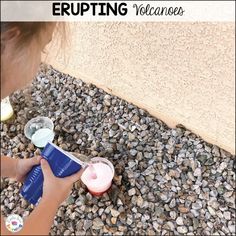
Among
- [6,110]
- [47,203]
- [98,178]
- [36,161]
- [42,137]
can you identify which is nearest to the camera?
[47,203]

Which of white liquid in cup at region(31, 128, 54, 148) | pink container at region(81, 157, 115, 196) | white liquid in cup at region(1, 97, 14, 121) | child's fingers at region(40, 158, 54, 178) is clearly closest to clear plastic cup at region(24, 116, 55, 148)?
white liquid in cup at region(31, 128, 54, 148)

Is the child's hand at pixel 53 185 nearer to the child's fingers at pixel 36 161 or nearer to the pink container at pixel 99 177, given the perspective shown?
the child's fingers at pixel 36 161

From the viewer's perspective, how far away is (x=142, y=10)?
1.92m

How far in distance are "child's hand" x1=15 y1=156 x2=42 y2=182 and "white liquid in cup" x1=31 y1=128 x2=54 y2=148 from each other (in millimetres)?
442

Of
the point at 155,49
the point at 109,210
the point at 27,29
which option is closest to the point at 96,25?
the point at 155,49

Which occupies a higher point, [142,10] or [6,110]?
[142,10]

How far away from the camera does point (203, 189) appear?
204 cm

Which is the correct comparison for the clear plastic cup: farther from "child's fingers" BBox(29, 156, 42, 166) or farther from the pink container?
"child's fingers" BBox(29, 156, 42, 166)

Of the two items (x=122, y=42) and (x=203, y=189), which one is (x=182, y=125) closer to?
(x=203, y=189)

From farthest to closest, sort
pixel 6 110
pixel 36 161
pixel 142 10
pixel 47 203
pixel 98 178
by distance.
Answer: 1. pixel 6 110
2. pixel 98 178
3. pixel 142 10
4. pixel 36 161
5. pixel 47 203

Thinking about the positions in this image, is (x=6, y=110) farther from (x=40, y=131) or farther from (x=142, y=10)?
(x=142, y=10)

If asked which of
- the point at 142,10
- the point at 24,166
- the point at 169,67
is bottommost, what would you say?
the point at 24,166

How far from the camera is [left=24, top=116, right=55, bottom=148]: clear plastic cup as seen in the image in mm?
2207

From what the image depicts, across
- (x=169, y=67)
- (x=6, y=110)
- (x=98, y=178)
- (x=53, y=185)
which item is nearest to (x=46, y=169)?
(x=53, y=185)
